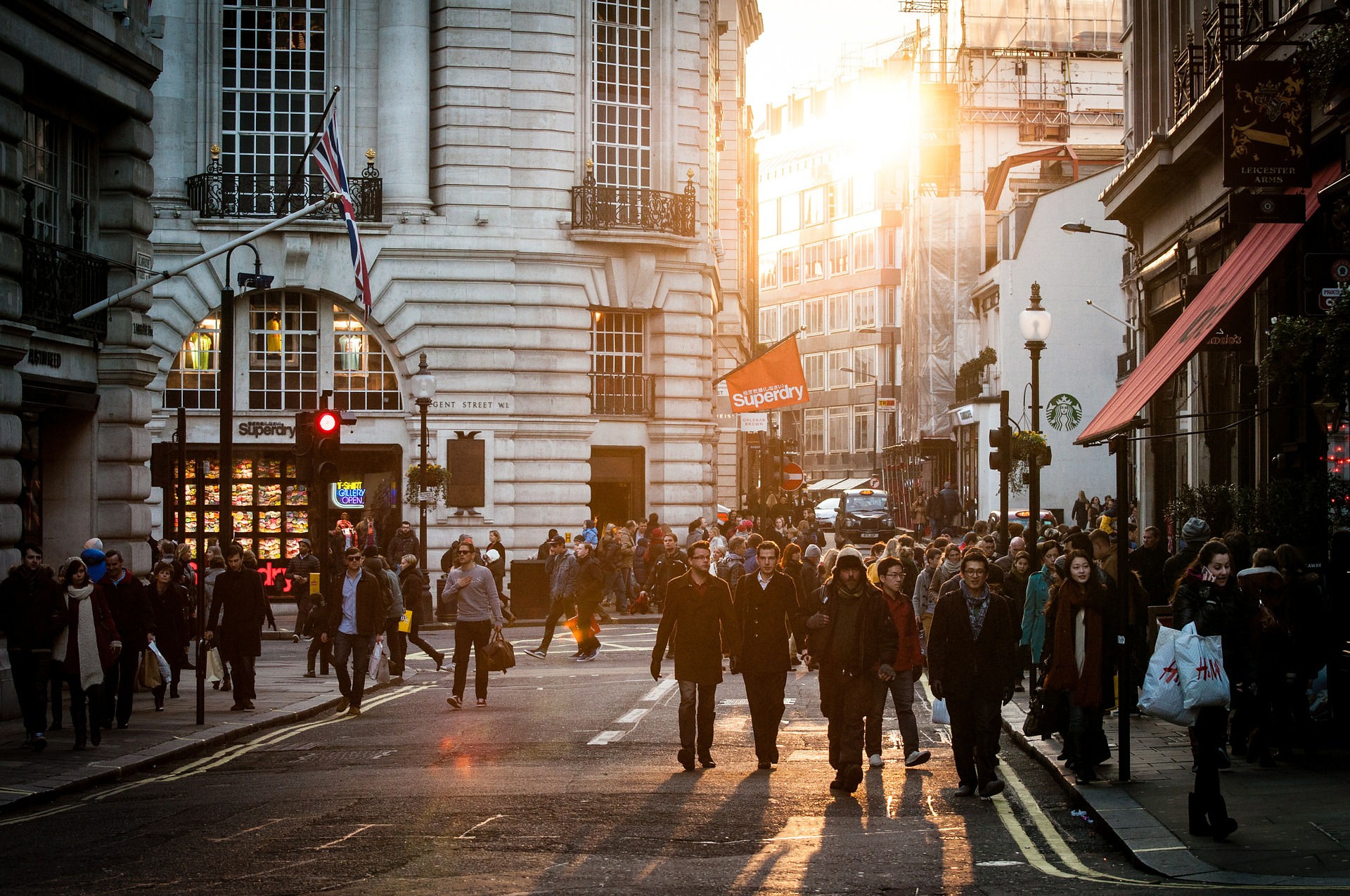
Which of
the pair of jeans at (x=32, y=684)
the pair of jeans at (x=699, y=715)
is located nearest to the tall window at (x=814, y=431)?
the pair of jeans at (x=32, y=684)

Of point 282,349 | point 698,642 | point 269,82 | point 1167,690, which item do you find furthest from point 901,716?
point 269,82

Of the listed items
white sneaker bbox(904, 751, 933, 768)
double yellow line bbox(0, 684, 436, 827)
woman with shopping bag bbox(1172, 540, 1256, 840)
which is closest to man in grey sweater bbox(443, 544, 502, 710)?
double yellow line bbox(0, 684, 436, 827)

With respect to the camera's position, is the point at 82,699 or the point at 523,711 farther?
the point at 523,711

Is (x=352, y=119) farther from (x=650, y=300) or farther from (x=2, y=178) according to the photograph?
(x=2, y=178)

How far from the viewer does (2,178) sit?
17.0 m

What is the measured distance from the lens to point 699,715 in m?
13.8

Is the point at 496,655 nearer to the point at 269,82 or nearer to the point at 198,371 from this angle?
the point at 198,371

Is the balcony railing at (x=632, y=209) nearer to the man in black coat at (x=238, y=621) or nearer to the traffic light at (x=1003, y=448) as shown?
the traffic light at (x=1003, y=448)

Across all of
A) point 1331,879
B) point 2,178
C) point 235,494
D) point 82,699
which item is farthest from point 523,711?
point 235,494

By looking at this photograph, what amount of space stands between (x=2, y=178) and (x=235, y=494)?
19.0 metres

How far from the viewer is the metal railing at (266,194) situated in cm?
3475

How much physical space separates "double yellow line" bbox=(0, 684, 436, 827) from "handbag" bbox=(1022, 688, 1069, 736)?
7203 millimetres

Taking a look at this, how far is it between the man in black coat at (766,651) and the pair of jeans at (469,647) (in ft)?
15.9

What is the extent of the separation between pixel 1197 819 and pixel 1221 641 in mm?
2100
